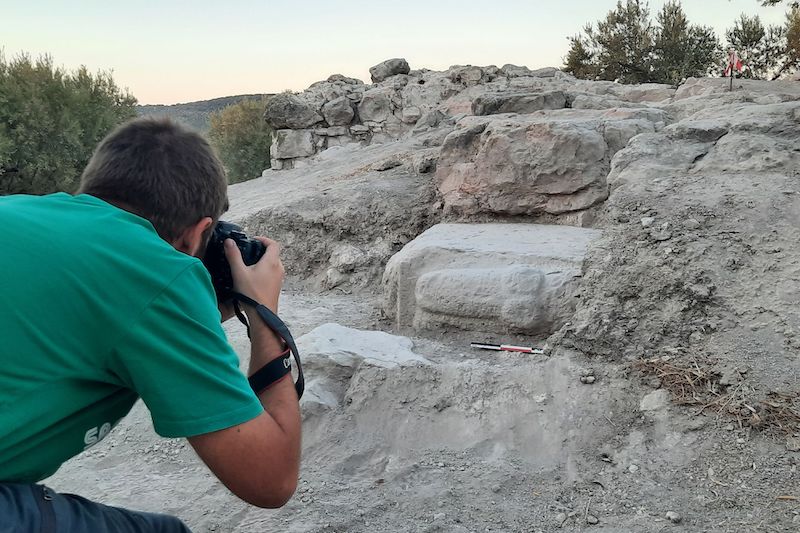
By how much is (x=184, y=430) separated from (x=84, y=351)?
217mm

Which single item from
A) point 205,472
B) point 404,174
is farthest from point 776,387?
point 404,174

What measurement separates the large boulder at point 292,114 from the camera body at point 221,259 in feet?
35.7

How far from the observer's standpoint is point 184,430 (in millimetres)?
1202

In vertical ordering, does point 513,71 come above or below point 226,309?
above

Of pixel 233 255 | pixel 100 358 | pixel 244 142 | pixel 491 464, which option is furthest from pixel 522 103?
pixel 244 142

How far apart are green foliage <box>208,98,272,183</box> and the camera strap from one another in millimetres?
18432

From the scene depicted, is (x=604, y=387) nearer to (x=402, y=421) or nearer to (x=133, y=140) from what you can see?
(x=402, y=421)

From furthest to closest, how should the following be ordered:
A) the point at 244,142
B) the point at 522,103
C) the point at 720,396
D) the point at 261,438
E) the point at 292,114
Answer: the point at 244,142 → the point at 292,114 → the point at 522,103 → the point at 720,396 → the point at 261,438

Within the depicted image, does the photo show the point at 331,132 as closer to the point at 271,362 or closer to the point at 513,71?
the point at 513,71

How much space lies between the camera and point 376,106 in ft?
40.5

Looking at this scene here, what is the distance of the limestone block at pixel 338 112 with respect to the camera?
12289 millimetres

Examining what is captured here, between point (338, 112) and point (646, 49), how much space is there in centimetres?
1294

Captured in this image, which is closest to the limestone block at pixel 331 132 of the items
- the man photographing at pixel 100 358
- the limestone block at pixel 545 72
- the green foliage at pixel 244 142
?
the limestone block at pixel 545 72

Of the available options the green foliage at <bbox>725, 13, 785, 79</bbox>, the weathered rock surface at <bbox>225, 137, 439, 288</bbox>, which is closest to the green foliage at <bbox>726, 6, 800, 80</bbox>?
the green foliage at <bbox>725, 13, 785, 79</bbox>
